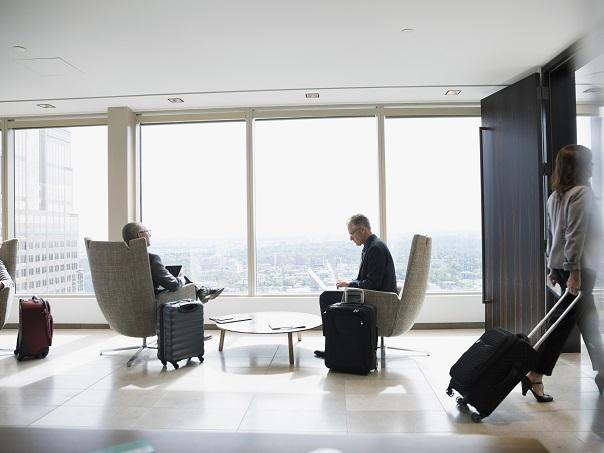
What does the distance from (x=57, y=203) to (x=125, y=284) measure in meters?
2.83

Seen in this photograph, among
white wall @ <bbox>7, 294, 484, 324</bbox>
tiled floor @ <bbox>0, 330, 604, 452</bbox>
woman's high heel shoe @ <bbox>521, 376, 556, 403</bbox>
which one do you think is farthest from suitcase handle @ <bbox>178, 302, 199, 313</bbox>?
woman's high heel shoe @ <bbox>521, 376, 556, 403</bbox>

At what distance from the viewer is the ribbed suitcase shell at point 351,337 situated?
358 centimetres

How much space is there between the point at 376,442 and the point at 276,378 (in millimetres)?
2577

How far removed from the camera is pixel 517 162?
462cm

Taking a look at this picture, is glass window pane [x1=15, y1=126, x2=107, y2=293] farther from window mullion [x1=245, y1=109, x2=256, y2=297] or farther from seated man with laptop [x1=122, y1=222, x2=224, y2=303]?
seated man with laptop [x1=122, y1=222, x2=224, y2=303]

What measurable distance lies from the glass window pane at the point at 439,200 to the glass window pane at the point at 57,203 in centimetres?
362

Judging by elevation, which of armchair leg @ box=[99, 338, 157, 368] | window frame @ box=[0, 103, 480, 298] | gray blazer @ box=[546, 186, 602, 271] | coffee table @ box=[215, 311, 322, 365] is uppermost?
window frame @ box=[0, 103, 480, 298]

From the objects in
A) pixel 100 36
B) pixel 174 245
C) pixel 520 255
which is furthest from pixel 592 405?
pixel 174 245

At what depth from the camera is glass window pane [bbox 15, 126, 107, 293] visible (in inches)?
237

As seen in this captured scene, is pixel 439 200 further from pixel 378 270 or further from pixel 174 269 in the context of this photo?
pixel 174 269

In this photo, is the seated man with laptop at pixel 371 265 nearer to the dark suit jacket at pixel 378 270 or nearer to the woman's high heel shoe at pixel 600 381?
the dark suit jacket at pixel 378 270

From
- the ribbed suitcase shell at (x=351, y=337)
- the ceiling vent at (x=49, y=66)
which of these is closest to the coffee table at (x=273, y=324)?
the ribbed suitcase shell at (x=351, y=337)

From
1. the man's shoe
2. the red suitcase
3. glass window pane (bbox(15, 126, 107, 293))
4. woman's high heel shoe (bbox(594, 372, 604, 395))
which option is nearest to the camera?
woman's high heel shoe (bbox(594, 372, 604, 395))

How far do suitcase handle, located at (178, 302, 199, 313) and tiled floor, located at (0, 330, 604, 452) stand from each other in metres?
0.46
